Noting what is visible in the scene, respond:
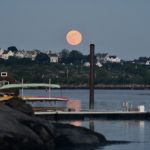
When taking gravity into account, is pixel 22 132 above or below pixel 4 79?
below

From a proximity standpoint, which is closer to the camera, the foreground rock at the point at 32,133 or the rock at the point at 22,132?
the rock at the point at 22,132

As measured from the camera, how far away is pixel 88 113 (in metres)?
83.6

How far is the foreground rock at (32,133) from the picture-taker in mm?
48938

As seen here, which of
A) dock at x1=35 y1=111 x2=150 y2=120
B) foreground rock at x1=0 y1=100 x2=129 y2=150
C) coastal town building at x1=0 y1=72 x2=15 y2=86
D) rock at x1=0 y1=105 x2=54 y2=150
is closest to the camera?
rock at x1=0 y1=105 x2=54 y2=150

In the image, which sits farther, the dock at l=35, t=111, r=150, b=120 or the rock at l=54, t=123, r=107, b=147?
the dock at l=35, t=111, r=150, b=120

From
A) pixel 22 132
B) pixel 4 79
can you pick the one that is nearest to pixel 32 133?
pixel 22 132

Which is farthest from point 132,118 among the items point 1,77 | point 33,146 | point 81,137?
point 33,146

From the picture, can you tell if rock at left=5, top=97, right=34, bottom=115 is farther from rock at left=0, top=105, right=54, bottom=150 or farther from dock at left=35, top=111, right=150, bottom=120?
Result: dock at left=35, top=111, right=150, bottom=120

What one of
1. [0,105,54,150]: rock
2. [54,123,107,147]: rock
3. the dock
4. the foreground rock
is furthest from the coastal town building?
[0,105,54,150]: rock

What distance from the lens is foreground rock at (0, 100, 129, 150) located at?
48938 millimetres

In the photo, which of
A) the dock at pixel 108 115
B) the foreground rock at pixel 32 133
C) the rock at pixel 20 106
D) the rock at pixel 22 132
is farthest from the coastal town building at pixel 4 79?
the rock at pixel 22 132

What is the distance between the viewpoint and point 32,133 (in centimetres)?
5066

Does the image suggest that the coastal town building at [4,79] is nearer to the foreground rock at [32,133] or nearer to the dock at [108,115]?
the dock at [108,115]

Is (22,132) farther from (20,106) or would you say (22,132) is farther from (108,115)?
(108,115)
